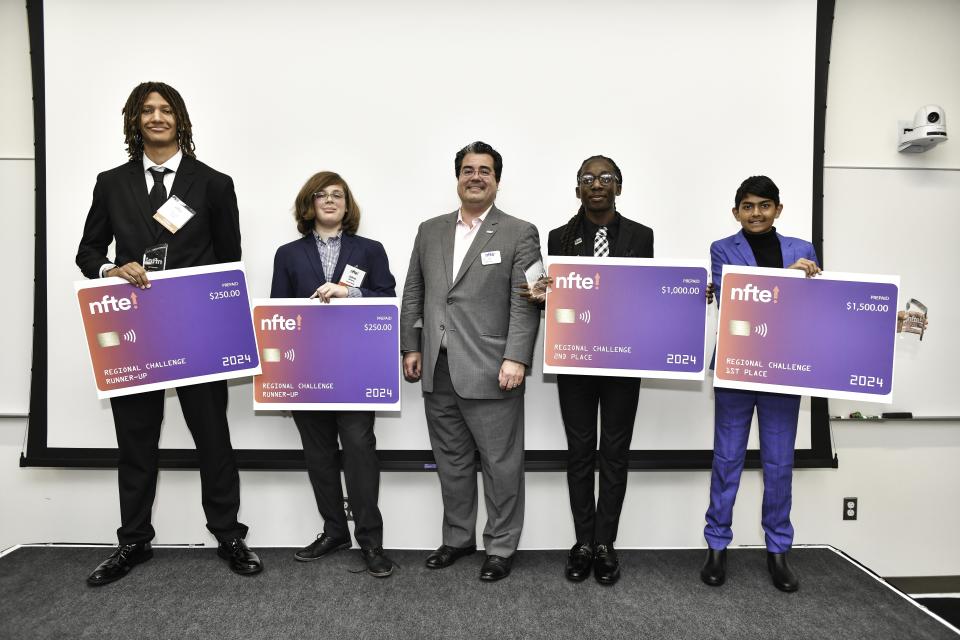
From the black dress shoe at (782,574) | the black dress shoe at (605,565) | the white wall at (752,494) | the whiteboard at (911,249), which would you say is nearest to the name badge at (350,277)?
the white wall at (752,494)

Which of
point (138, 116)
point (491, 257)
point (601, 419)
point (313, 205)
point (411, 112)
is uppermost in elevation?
point (411, 112)

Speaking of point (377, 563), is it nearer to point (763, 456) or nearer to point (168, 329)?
point (168, 329)

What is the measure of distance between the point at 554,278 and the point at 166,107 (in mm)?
1884

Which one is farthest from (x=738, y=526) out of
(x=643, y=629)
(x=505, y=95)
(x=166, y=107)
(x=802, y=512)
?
(x=166, y=107)

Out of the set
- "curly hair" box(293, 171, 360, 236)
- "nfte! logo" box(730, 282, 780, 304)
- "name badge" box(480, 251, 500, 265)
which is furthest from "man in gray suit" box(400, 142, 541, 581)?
"nfte! logo" box(730, 282, 780, 304)

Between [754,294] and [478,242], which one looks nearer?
[754,294]

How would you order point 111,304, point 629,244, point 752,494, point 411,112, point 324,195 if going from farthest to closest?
1. point 752,494
2. point 411,112
3. point 324,195
4. point 629,244
5. point 111,304

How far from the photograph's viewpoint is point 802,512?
2.93 metres

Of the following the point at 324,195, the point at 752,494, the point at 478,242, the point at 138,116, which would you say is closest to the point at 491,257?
the point at 478,242

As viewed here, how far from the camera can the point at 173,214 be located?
213 centimetres

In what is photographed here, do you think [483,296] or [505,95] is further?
[505,95]

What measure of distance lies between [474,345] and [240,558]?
153 cm

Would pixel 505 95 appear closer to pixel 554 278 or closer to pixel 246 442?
pixel 554 278

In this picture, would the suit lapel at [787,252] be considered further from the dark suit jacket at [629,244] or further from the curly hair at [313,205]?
the curly hair at [313,205]
